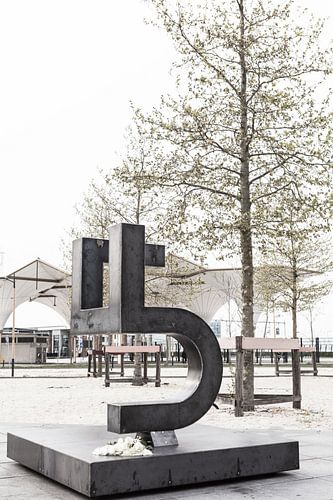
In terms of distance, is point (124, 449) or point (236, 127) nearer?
point (124, 449)

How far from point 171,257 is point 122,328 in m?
7.73

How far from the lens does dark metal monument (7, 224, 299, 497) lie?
5.01m

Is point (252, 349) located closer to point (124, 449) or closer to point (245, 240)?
point (245, 240)

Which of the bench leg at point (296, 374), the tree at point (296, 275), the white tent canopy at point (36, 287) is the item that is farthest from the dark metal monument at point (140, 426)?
the white tent canopy at point (36, 287)

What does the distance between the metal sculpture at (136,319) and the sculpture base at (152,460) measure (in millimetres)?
281

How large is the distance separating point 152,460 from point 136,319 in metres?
1.14

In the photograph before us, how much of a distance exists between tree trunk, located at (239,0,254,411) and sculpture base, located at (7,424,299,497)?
5.36 m

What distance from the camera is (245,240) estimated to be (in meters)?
11.8

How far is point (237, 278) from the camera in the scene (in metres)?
53.7

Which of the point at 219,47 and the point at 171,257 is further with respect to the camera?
the point at 171,257

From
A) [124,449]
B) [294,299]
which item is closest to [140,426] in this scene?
[124,449]

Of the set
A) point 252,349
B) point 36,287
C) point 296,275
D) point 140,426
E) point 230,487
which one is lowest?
point 230,487

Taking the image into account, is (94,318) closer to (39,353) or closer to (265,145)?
(265,145)

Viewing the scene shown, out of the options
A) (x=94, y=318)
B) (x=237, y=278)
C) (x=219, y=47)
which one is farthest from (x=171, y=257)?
(x=237, y=278)
